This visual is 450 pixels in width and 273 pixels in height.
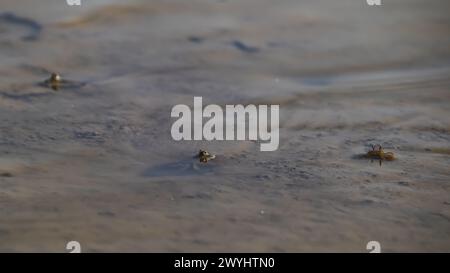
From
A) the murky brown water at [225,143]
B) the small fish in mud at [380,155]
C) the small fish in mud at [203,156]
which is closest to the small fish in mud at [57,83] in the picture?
the murky brown water at [225,143]

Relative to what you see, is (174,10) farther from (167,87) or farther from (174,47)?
(167,87)

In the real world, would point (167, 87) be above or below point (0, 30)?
below

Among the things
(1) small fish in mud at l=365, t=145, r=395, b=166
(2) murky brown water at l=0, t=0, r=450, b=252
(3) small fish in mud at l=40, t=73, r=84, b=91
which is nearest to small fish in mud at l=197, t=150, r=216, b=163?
(2) murky brown water at l=0, t=0, r=450, b=252

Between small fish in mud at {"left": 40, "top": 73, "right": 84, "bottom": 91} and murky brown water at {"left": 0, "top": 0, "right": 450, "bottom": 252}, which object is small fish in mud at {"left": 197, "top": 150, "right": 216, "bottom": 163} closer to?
murky brown water at {"left": 0, "top": 0, "right": 450, "bottom": 252}

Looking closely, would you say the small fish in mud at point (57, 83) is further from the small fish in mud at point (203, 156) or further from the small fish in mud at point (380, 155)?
the small fish in mud at point (380, 155)

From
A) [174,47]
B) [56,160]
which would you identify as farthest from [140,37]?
[56,160]

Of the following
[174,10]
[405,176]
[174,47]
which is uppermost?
A: [174,10]
